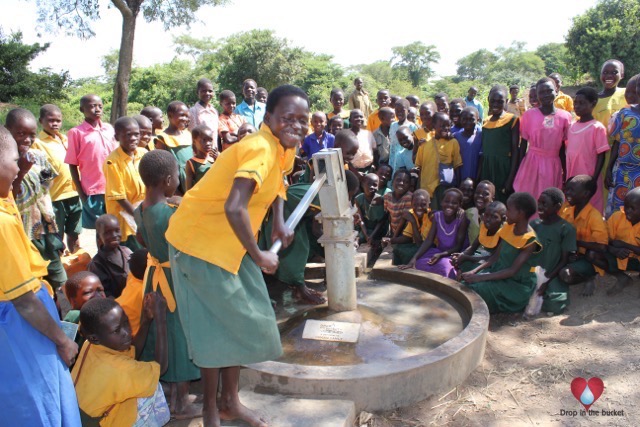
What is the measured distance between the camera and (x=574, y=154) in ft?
14.4

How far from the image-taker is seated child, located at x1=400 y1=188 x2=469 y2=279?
4340mm

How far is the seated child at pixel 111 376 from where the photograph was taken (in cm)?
216

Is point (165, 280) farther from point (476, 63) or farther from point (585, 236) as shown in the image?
point (476, 63)

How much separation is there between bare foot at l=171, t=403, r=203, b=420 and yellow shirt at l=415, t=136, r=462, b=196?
3.48 metres

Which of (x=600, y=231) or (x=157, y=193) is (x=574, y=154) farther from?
(x=157, y=193)

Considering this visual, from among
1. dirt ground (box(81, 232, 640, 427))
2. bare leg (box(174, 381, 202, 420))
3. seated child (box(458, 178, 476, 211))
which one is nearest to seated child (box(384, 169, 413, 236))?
seated child (box(458, 178, 476, 211))

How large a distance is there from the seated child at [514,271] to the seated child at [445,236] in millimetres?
550

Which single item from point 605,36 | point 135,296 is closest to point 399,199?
point 135,296

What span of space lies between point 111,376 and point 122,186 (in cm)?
208

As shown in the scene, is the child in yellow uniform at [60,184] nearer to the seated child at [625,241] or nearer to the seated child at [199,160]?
the seated child at [199,160]

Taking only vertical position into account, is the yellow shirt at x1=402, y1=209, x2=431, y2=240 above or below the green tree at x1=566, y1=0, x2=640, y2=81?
below

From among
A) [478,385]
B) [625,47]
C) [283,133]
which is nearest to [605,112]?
[478,385]

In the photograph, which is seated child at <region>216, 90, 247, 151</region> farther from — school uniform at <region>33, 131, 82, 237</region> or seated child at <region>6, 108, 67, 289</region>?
seated child at <region>6, 108, 67, 289</region>

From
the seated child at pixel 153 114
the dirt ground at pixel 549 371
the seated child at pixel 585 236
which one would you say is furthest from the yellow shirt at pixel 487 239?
the seated child at pixel 153 114
